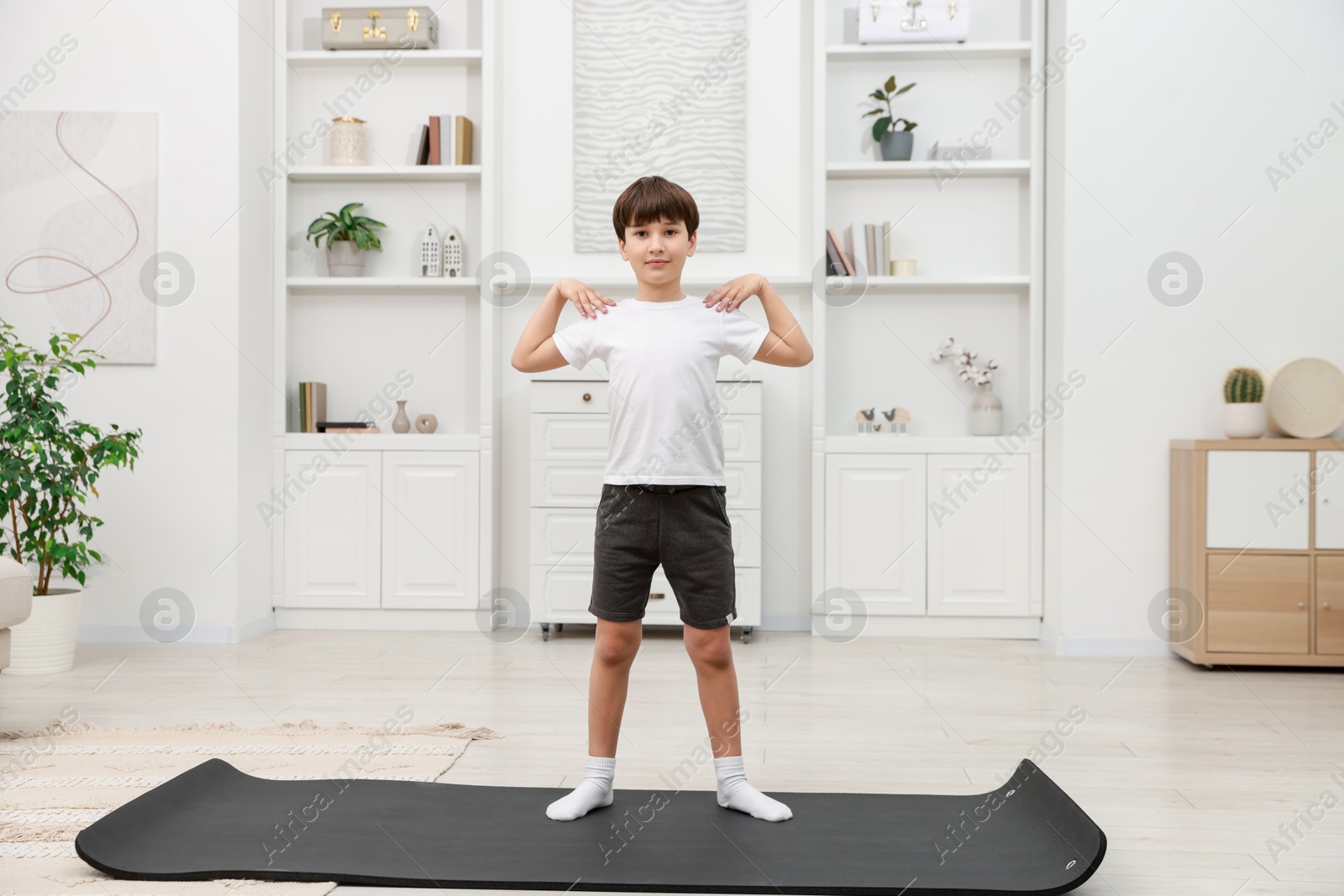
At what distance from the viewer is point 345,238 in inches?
157

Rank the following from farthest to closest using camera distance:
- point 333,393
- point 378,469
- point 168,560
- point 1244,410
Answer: point 333,393, point 378,469, point 168,560, point 1244,410

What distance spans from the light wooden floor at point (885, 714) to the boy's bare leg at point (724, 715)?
0.78 feet

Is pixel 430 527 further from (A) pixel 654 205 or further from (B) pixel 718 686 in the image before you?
(A) pixel 654 205

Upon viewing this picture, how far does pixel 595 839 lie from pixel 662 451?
677mm

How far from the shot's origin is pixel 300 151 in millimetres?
4074

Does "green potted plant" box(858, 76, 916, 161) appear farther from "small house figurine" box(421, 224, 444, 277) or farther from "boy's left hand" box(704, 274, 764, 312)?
"boy's left hand" box(704, 274, 764, 312)

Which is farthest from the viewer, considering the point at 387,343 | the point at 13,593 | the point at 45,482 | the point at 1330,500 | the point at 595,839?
the point at 387,343

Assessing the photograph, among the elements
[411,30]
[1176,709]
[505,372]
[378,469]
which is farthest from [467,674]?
[411,30]

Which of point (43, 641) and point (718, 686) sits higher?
point (718, 686)

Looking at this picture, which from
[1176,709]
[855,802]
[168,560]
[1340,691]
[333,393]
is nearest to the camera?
[855,802]

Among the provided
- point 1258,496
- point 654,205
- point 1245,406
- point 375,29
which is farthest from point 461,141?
point 1258,496

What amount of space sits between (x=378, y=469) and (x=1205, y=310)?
3041 mm

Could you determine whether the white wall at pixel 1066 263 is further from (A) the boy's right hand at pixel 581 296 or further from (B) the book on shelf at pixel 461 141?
(A) the boy's right hand at pixel 581 296

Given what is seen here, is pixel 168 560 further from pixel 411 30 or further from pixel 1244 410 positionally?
pixel 1244 410
